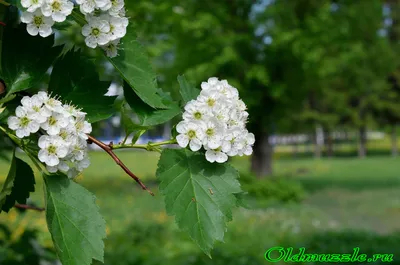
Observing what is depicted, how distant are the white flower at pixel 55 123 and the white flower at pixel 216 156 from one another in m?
0.26

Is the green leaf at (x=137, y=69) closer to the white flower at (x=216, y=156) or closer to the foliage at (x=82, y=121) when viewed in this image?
the foliage at (x=82, y=121)

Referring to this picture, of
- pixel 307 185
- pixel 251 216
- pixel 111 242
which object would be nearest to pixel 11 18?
pixel 111 242

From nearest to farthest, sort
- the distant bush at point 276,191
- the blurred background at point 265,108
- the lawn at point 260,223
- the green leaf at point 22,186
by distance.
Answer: the green leaf at point 22,186 < the lawn at point 260,223 < the blurred background at point 265,108 < the distant bush at point 276,191

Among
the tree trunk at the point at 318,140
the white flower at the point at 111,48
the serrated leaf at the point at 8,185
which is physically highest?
the white flower at the point at 111,48

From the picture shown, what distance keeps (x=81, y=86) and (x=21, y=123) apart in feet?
0.56

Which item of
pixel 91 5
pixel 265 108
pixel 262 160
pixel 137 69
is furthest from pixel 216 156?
pixel 262 160

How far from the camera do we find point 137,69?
3.68 ft

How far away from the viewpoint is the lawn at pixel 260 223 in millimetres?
6176

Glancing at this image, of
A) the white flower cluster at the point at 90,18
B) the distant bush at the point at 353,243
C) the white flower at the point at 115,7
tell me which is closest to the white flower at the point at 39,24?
the white flower cluster at the point at 90,18

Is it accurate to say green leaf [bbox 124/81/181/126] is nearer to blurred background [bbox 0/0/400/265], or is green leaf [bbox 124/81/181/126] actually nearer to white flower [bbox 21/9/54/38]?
white flower [bbox 21/9/54/38]

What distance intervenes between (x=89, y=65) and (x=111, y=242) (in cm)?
635

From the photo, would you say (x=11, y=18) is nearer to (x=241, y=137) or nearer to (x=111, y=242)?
(x=241, y=137)

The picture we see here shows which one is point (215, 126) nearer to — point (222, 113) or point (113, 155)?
point (222, 113)

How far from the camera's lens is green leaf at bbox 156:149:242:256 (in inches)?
39.5
